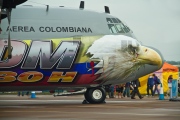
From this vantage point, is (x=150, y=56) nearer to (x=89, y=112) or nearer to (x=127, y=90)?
(x=89, y=112)

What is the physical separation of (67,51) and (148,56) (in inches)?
187

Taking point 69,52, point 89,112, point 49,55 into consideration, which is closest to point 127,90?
point 69,52

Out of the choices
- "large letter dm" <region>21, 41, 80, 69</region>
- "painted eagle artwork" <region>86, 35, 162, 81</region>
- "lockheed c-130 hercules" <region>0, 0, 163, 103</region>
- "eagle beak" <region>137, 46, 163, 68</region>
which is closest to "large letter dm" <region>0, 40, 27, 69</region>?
"lockheed c-130 hercules" <region>0, 0, 163, 103</region>

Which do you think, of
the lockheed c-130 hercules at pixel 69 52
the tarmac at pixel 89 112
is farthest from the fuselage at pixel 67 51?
the tarmac at pixel 89 112

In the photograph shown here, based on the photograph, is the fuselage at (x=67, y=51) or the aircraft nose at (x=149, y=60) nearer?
the fuselage at (x=67, y=51)

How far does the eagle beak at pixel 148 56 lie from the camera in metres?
29.1

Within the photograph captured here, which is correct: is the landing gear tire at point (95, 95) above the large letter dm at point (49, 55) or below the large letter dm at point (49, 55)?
below

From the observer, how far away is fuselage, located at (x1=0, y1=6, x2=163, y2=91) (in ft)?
88.4

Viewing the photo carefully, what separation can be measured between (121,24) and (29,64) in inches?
238

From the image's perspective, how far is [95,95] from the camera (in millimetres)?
29312

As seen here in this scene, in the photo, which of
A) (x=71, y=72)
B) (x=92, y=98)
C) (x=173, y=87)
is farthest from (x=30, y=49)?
(x=173, y=87)

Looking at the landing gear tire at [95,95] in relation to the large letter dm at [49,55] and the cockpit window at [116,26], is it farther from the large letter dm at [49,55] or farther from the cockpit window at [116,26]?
the cockpit window at [116,26]

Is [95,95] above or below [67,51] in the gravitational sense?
below

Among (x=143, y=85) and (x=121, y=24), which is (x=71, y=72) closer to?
(x=121, y=24)
